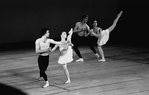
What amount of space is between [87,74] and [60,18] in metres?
9.50

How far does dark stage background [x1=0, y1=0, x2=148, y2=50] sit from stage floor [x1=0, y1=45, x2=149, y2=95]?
3160 mm

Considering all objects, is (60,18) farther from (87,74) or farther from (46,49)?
(46,49)

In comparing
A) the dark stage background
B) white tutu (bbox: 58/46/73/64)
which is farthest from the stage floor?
the dark stage background

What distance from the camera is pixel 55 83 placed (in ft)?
34.3

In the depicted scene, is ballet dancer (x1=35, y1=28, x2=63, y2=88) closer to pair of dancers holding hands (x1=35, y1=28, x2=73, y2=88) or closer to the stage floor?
pair of dancers holding hands (x1=35, y1=28, x2=73, y2=88)

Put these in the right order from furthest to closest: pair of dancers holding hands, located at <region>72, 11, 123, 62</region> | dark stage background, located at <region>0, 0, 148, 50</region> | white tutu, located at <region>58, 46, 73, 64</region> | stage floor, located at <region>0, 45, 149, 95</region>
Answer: dark stage background, located at <region>0, 0, 148, 50</region>
pair of dancers holding hands, located at <region>72, 11, 123, 62</region>
white tutu, located at <region>58, 46, 73, 64</region>
stage floor, located at <region>0, 45, 149, 95</region>

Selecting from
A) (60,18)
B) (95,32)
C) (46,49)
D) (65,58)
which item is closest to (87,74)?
(65,58)

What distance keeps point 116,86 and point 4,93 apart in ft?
10.5

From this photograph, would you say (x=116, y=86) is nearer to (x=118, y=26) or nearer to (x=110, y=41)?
(x=110, y=41)

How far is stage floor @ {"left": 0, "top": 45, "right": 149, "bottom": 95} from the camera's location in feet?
31.4

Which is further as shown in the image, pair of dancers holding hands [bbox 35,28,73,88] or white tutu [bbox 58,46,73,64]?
white tutu [bbox 58,46,73,64]

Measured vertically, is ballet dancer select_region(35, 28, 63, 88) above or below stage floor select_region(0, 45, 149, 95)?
above

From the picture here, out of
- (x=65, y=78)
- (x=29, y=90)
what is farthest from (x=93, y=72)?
(x=29, y=90)

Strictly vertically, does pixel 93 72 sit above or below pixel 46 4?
below
